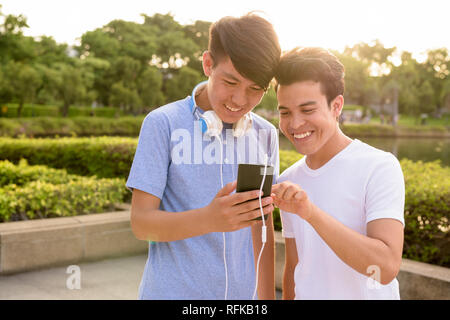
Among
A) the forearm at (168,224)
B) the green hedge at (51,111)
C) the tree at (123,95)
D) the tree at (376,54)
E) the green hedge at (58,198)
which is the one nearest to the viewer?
the forearm at (168,224)

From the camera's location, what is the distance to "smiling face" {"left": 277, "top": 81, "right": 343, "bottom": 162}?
1.91 m

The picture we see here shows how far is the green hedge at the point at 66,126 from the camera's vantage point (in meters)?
30.6

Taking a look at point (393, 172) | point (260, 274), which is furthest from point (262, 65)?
point (260, 274)

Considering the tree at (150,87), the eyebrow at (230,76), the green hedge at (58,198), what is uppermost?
the tree at (150,87)

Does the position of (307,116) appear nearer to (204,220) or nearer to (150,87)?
(204,220)

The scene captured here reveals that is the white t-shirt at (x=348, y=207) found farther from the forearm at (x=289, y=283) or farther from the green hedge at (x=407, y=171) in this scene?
the green hedge at (x=407, y=171)

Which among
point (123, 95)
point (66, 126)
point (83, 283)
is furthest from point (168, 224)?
point (123, 95)

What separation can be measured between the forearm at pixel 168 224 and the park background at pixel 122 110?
1519 millimetres

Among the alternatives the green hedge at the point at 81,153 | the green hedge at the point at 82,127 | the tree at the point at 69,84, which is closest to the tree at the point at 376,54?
the green hedge at the point at 82,127

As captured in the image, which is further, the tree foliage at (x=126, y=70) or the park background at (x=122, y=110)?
the tree foliage at (x=126, y=70)

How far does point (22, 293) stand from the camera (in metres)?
4.95

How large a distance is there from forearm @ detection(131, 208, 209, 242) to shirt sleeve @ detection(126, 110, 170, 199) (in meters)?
0.10

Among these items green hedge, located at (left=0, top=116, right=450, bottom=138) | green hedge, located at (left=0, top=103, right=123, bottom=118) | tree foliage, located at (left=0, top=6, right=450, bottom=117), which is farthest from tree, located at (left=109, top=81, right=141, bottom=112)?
green hedge, located at (left=0, top=103, right=123, bottom=118)

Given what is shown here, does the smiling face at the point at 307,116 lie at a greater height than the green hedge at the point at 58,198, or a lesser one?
greater
